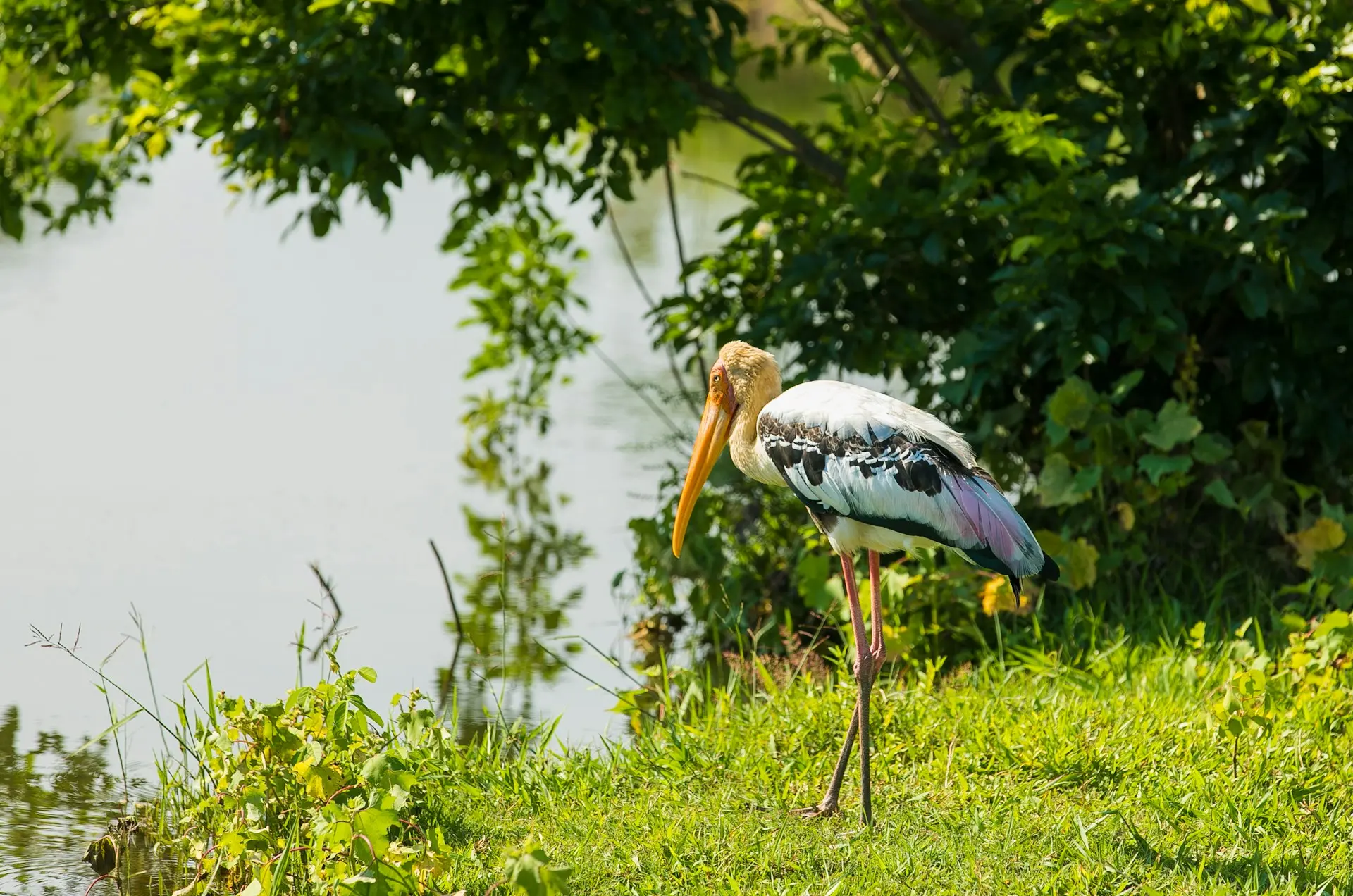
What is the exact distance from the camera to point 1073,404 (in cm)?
514

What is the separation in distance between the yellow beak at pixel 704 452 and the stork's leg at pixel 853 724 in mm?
471

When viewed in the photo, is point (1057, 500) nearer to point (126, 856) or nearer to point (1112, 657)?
point (1112, 657)

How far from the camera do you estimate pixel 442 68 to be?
593cm

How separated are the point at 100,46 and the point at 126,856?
3.34 m

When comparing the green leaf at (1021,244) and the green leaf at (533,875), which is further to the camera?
the green leaf at (1021,244)

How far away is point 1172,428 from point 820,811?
2.02 m

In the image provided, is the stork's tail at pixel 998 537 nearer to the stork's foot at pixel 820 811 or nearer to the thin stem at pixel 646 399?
the stork's foot at pixel 820 811

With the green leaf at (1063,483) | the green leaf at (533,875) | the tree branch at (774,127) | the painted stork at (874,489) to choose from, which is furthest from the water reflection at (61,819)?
the tree branch at (774,127)

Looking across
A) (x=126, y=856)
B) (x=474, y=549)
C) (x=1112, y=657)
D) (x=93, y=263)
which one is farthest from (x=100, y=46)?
(x=93, y=263)

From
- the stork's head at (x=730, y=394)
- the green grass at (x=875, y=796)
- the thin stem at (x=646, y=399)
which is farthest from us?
the thin stem at (x=646, y=399)

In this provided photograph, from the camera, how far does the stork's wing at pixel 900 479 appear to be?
3744 millimetres

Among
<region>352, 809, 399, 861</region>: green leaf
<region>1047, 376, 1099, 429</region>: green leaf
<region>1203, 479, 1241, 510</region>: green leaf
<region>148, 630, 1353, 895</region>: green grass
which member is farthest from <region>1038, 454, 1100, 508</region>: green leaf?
<region>352, 809, 399, 861</region>: green leaf

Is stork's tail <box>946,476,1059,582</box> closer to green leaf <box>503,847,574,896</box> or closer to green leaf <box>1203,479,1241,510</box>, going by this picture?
green leaf <box>503,847,574,896</box>

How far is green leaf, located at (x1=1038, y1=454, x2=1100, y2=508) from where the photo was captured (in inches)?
202
